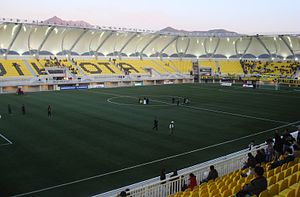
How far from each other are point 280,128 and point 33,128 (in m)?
22.1

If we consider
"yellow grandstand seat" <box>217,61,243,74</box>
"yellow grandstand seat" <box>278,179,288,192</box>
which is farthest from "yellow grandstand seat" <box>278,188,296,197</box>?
"yellow grandstand seat" <box>217,61,243,74</box>

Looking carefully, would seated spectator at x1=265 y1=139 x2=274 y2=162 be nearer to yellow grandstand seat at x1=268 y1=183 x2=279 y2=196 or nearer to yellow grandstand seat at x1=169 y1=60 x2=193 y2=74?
yellow grandstand seat at x1=268 y1=183 x2=279 y2=196

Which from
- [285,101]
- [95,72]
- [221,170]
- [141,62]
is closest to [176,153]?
[221,170]

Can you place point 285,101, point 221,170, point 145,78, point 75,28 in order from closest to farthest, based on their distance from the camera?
point 221,170, point 285,101, point 75,28, point 145,78

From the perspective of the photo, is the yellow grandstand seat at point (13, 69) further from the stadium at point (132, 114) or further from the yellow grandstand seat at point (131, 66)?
the yellow grandstand seat at point (131, 66)

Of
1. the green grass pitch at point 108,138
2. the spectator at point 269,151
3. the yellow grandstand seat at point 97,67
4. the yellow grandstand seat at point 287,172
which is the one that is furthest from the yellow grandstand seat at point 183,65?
the yellow grandstand seat at point 287,172

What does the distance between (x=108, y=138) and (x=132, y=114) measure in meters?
9.98

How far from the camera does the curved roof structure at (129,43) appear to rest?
6594 cm

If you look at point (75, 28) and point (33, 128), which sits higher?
point (75, 28)

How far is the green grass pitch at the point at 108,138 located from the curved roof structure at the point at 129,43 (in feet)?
104

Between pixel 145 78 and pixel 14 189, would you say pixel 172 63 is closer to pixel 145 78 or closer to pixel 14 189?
pixel 145 78

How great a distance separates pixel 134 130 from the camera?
82.7 feet

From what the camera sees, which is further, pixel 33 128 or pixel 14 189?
pixel 33 128

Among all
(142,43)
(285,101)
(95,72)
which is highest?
(142,43)
